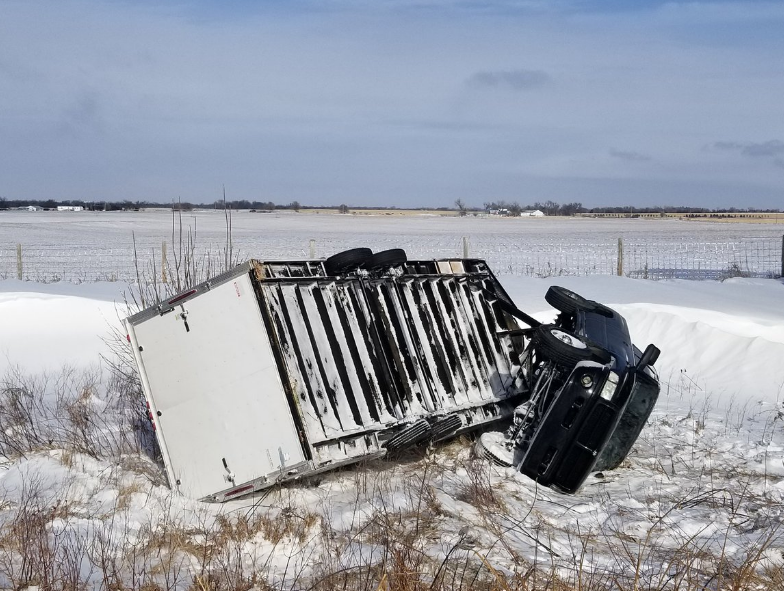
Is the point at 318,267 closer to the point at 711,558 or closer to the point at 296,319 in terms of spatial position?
the point at 296,319

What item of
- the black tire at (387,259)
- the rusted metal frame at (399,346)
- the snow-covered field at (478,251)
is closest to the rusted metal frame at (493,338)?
the black tire at (387,259)

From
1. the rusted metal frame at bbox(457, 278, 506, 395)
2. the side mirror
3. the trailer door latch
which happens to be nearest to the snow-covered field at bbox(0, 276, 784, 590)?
the trailer door latch

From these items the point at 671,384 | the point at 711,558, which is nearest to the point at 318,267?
the point at 711,558

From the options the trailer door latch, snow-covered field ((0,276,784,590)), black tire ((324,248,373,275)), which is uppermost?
black tire ((324,248,373,275))

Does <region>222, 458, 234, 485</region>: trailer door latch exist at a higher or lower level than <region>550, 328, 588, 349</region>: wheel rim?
lower

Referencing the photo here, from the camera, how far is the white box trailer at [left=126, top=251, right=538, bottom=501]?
250 inches

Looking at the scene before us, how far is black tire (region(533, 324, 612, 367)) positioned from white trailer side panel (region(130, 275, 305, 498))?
2.34 meters

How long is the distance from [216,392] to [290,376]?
680mm

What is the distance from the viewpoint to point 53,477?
265 inches

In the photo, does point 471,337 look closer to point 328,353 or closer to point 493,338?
point 493,338

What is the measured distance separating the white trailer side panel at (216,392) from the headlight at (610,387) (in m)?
2.53

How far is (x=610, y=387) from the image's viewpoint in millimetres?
6500

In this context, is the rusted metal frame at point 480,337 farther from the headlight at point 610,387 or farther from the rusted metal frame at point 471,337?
the headlight at point 610,387

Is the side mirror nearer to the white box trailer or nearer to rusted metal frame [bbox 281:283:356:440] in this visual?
the white box trailer
